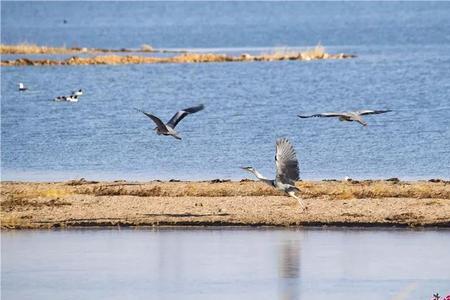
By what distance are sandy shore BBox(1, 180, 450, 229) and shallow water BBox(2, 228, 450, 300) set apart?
0.59m

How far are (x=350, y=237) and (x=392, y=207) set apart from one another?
2.58 m

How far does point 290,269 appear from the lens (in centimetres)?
1950

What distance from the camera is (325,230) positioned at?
74.3ft

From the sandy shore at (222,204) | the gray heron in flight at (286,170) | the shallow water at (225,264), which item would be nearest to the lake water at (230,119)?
the sandy shore at (222,204)

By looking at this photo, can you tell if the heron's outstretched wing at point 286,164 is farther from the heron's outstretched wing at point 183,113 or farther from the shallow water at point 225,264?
the heron's outstretched wing at point 183,113

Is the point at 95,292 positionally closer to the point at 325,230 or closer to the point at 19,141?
the point at 325,230

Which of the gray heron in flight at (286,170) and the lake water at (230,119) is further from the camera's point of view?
the lake water at (230,119)

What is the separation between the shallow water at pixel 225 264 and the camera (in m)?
18.1

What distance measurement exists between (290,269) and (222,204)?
5798 millimetres

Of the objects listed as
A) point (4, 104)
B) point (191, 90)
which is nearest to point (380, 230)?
point (4, 104)

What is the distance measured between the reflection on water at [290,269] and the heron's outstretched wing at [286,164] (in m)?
1.52

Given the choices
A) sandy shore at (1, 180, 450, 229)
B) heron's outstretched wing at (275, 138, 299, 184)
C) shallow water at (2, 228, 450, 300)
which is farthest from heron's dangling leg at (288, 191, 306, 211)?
shallow water at (2, 228, 450, 300)

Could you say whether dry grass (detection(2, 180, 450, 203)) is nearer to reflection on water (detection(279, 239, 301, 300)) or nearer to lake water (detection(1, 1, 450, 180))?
lake water (detection(1, 1, 450, 180))

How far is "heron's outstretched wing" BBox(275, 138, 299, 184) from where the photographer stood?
2277 cm
